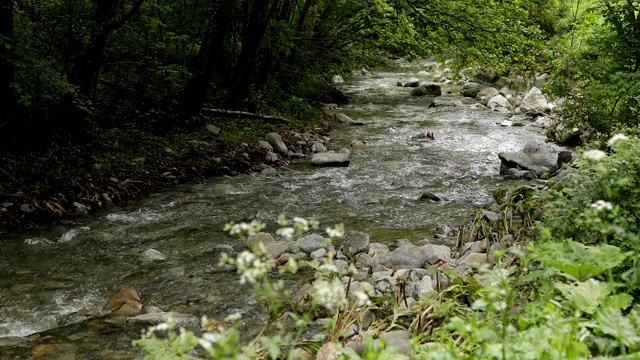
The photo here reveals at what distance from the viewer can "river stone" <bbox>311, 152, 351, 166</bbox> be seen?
11.8 m

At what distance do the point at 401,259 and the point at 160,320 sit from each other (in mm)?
2550

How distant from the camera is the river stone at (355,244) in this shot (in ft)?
22.4

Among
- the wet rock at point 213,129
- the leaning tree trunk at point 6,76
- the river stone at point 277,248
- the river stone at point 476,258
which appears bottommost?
the river stone at point 277,248

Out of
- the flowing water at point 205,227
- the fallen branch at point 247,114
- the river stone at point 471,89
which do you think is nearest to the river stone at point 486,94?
the river stone at point 471,89

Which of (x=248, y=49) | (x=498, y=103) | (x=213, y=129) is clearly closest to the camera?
(x=213, y=129)

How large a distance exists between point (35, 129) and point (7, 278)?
11.2 feet

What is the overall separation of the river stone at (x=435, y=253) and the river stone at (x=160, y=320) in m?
2.56

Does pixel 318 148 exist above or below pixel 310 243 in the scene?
below

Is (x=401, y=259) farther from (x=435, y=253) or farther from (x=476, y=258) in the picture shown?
(x=476, y=258)

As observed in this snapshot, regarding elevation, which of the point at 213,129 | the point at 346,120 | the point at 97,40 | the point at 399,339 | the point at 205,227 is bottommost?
the point at 205,227

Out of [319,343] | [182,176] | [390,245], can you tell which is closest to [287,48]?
[182,176]

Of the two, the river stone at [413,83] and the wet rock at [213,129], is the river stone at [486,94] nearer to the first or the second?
the river stone at [413,83]

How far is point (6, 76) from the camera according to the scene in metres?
8.06

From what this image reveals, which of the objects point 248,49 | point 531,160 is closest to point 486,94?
point 531,160
